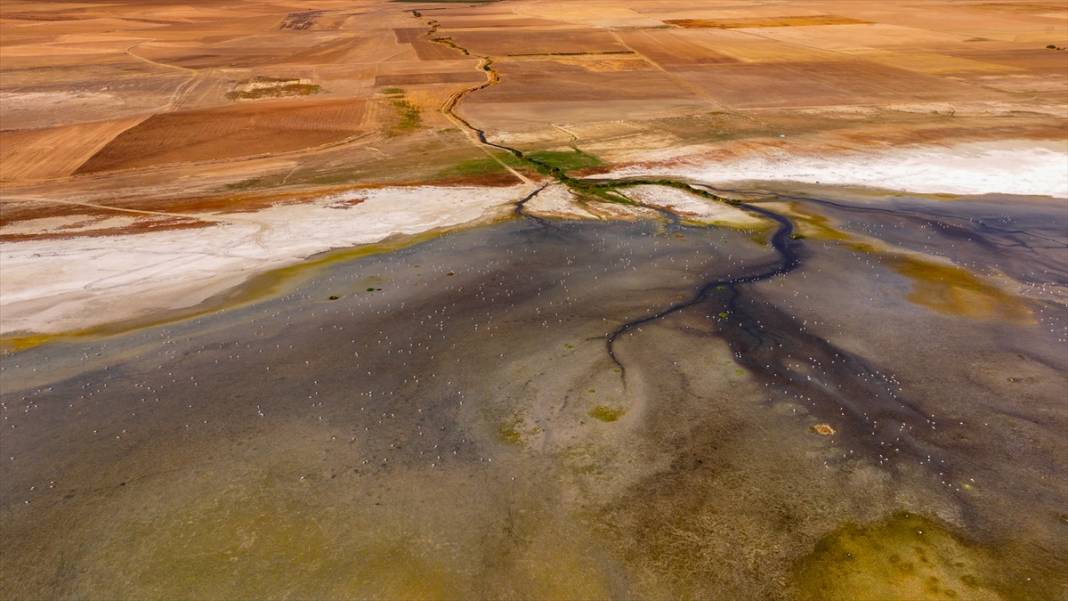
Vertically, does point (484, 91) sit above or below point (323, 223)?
above

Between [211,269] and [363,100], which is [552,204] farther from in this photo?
[363,100]

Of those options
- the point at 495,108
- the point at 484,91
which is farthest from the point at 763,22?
the point at 495,108

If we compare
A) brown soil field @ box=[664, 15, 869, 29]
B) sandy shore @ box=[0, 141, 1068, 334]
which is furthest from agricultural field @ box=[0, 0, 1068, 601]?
brown soil field @ box=[664, 15, 869, 29]

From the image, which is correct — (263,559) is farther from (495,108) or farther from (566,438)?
(495,108)

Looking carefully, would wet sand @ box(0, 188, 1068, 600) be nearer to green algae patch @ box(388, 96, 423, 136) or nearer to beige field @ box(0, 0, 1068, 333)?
beige field @ box(0, 0, 1068, 333)

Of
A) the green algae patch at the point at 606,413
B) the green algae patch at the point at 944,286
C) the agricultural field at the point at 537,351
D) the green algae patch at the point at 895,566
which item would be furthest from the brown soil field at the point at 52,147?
the green algae patch at the point at 895,566

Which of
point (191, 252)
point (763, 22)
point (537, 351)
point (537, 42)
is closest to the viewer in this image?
point (537, 351)
